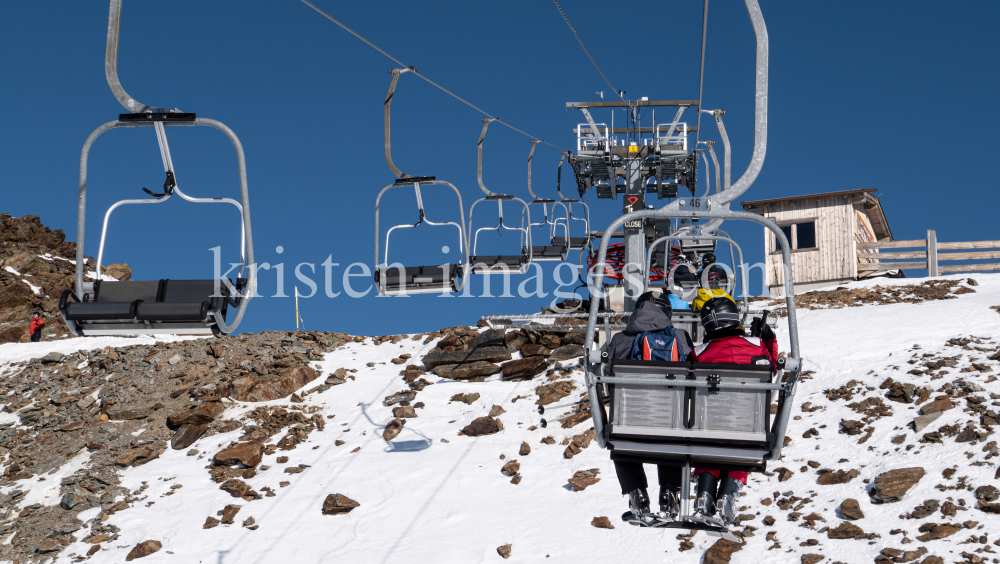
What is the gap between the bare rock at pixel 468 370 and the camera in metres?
15.9

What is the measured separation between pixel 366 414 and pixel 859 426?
29.4ft

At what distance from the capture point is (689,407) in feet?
16.9

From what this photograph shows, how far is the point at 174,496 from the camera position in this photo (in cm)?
1240

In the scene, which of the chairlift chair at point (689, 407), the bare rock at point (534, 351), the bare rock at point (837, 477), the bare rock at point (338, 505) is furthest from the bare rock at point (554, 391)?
the chairlift chair at point (689, 407)

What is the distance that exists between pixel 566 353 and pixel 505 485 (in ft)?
16.3

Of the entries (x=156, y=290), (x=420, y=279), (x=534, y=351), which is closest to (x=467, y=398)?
(x=534, y=351)

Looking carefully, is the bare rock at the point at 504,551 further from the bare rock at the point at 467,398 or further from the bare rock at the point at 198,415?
the bare rock at the point at 198,415

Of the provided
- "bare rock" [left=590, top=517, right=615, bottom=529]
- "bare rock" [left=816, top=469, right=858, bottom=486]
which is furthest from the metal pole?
"bare rock" [left=816, top=469, right=858, bottom=486]

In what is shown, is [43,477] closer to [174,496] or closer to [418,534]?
[174,496]

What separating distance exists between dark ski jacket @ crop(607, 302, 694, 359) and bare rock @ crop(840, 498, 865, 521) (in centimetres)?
440

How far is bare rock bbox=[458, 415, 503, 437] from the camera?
516 inches

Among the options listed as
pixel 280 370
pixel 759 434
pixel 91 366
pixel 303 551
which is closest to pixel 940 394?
pixel 759 434

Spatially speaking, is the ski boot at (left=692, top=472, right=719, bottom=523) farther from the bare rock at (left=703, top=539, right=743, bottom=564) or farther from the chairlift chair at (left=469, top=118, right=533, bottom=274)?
the chairlift chair at (left=469, top=118, right=533, bottom=274)

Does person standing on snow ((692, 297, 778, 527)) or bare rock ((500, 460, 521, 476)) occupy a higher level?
person standing on snow ((692, 297, 778, 527))
